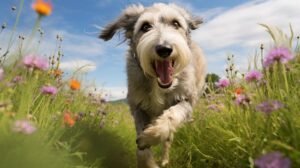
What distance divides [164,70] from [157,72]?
107 mm

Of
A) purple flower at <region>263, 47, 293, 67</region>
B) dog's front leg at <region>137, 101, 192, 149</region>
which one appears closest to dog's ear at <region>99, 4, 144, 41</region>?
dog's front leg at <region>137, 101, 192, 149</region>

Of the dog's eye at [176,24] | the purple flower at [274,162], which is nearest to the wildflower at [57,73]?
the dog's eye at [176,24]

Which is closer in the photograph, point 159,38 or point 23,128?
point 23,128

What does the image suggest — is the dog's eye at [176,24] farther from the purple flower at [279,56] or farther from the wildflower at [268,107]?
the wildflower at [268,107]

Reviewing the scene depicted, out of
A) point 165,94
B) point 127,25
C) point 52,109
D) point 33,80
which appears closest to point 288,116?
point 33,80

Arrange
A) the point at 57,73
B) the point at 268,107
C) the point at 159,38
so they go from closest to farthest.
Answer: the point at 268,107 → the point at 159,38 → the point at 57,73

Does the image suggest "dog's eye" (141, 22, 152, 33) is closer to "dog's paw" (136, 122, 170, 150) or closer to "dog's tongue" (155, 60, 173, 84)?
"dog's tongue" (155, 60, 173, 84)

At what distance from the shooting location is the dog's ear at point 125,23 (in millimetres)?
7272

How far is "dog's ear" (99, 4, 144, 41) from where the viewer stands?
727 cm

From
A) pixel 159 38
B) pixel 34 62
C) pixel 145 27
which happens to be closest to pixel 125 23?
pixel 145 27

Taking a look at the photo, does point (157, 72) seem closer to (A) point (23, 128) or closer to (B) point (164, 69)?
(B) point (164, 69)

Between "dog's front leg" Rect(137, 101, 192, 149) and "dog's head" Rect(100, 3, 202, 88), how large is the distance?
578mm

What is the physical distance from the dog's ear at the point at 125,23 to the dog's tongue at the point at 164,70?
4.26ft

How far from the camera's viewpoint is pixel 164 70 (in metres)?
6.23
